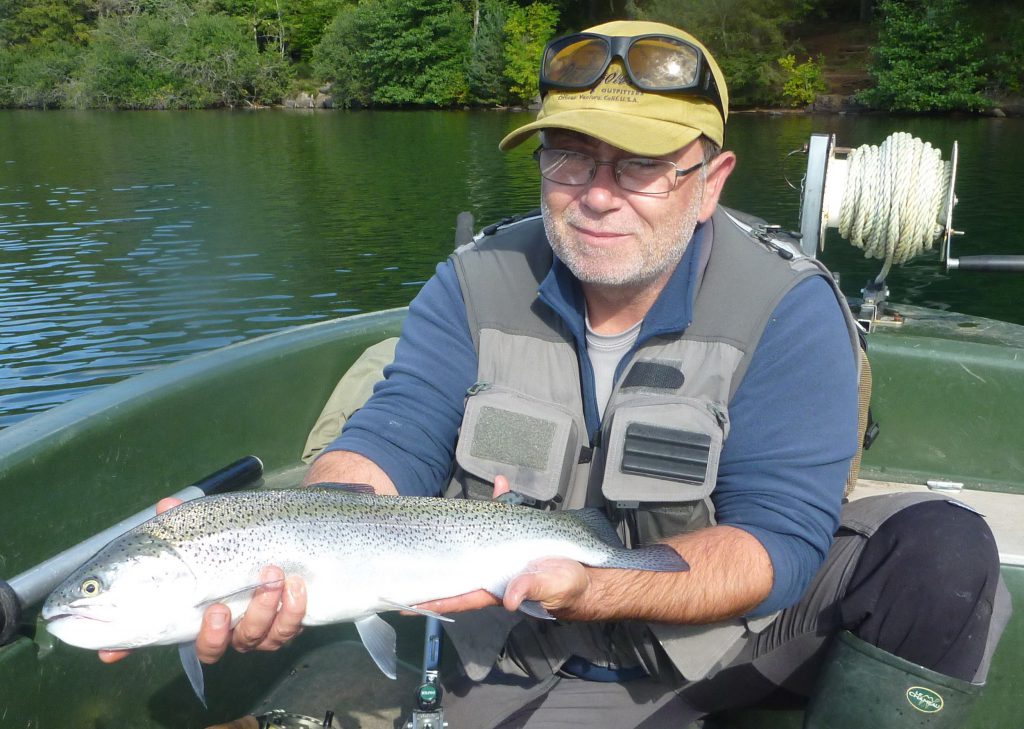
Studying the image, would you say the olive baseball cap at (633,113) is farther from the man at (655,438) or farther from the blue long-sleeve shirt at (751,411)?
the blue long-sleeve shirt at (751,411)

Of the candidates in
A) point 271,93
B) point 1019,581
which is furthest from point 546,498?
point 271,93

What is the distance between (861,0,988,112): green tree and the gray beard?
1575 inches

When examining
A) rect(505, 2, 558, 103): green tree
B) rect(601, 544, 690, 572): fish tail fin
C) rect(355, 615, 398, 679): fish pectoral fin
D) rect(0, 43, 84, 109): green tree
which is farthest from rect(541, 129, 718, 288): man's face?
rect(0, 43, 84, 109): green tree

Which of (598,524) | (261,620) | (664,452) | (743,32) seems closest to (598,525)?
(598,524)

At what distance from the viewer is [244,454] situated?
4.11m

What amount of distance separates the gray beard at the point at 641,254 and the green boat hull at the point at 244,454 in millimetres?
1480

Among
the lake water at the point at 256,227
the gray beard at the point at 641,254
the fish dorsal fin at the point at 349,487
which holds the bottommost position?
the lake water at the point at 256,227

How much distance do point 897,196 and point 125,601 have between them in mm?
3487

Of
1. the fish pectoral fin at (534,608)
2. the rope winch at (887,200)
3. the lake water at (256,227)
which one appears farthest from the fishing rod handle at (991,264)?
the lake water at (256,227)

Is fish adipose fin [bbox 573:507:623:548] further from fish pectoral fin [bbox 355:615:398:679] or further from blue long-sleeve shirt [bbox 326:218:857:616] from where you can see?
fish pectoral fin [bbox 355:615:398:679]

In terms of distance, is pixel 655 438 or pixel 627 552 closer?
pixel 627 552

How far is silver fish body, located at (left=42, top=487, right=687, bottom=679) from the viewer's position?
2.14 m

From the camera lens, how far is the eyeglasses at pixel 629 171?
2699 millimetres

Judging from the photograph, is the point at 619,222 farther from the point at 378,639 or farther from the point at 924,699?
the point at 924,699
